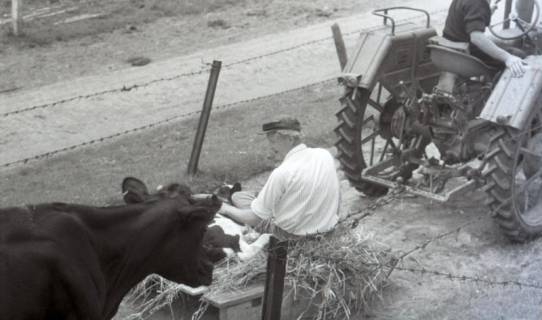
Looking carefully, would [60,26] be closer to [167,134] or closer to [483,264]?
[167,134]

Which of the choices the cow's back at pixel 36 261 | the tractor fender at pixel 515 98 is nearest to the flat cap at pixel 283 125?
the tractor fender at pixel 515 98

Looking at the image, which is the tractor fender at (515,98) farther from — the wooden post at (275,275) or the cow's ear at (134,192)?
the cow's ear at (134,192)

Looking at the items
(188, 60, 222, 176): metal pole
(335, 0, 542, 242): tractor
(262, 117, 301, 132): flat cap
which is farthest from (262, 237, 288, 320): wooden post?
(188, 60, 222, 176): metal pole

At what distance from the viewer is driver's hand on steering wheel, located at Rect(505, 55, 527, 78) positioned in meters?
7.21

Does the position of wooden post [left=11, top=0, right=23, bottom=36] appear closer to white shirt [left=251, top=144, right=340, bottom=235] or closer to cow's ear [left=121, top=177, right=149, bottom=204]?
white shirt [left=251, top=144, right=340, bottom=235]

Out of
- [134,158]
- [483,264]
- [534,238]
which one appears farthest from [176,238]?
[134,158]

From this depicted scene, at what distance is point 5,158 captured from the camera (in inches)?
387

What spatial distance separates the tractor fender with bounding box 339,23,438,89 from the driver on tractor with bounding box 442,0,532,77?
0.53m

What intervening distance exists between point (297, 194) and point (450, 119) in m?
1.84

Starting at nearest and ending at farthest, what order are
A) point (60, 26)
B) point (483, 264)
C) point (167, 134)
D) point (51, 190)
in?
point (483, 264) → point (51, 190) → point (167, 134) → point (60, 26)

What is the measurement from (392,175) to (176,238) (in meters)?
3.87

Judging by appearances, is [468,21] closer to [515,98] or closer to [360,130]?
[515,98]

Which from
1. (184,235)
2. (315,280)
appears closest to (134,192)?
(184,235)


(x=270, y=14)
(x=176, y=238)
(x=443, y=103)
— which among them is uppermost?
(x=176, y=238)
